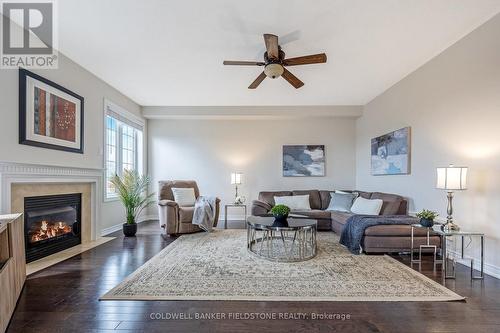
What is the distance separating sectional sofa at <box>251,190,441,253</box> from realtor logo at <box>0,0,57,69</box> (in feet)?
12.9

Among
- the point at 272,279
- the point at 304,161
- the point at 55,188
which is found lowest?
the point at 272,279

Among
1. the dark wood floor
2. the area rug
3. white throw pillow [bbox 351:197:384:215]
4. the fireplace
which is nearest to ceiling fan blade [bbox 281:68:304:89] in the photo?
the area rug

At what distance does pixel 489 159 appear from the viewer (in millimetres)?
2887

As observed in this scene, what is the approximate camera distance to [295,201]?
5527mm

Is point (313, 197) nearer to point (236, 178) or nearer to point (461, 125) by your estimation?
point (236, 178)

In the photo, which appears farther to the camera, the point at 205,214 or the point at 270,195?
the point at 270,195

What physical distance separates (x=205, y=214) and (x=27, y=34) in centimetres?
347

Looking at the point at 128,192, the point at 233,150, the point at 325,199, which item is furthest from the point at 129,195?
the point at 325,199

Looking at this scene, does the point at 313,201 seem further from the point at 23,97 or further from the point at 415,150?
the point at 23,97

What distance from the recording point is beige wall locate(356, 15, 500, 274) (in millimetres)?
2838

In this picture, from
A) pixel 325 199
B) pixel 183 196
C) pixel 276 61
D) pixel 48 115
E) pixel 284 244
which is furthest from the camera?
pixel 325 199

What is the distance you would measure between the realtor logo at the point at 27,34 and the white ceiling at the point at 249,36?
0.47 feet

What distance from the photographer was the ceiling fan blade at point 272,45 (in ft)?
9.17

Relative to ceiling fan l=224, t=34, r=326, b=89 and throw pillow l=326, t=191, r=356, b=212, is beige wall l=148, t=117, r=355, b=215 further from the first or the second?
ceiling fan l=224, t=34, r=326, b=89
